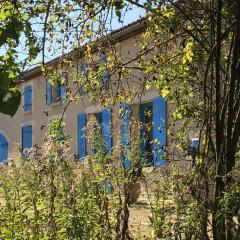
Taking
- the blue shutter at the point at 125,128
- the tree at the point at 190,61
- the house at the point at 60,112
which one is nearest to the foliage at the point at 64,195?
the blue shutter at the point at 125,128

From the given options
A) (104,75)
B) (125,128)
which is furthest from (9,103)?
(104,75)

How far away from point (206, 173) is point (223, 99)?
1.81 ft

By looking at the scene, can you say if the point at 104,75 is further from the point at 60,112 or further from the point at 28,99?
the point at 28,99

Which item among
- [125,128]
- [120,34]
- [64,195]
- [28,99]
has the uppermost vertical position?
[28,99]

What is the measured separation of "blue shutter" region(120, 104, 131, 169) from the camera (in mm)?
4891

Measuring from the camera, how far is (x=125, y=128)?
5.33 m

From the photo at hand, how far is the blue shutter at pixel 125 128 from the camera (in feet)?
16.0

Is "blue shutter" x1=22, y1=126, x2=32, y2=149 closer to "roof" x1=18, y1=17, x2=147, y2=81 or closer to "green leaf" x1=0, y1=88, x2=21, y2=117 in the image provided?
"roof" x1=18, y1=17, x2=147, y2=81

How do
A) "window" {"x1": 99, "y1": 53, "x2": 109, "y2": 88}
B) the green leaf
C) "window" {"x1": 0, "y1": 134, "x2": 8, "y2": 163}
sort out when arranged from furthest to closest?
"window" {"x1": 0, "y1": 134, "x2": 8, "y2": 163} < "window" {"x1": 99, "y1": 53, "x2": 109, "y2": 88} < the green leaf

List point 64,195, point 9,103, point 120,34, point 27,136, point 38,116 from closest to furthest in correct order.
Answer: point 9,103 → point 64,195 → point 120,34 → point 38,116 → point 27,136

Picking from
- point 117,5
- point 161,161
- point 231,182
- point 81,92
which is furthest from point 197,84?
point 231,182

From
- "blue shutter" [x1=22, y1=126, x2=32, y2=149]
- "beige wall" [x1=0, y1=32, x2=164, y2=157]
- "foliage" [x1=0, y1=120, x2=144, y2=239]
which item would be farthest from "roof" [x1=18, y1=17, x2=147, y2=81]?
"blue shutter" [x1=22, y1=126, x2=32, y2=149]

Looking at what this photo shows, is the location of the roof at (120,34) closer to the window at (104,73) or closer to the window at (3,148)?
the window at (104,73)

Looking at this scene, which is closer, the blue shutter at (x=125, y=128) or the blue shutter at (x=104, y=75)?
the blue shutter at (x=125, y=128)
